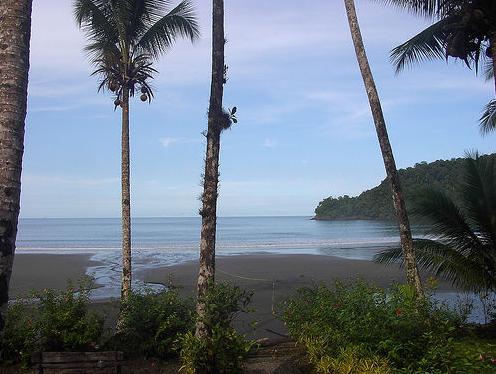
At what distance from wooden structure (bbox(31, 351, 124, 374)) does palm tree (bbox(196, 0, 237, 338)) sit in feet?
3.74

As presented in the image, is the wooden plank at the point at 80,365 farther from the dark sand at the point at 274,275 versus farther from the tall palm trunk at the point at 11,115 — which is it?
the dark sand at the point at 274,275

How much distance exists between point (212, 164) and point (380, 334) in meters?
2.83

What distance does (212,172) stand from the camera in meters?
6.36

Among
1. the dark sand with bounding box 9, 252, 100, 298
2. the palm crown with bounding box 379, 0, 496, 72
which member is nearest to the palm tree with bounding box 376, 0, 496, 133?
the palm crown with bounding box 379, 0, 496, 72

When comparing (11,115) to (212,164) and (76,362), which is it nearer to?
(212,164)

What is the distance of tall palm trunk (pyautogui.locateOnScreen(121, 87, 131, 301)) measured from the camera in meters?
9.27

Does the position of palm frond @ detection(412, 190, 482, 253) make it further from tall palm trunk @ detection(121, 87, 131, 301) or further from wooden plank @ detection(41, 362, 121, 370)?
wooden plank @ detection(41, 362, 121, 370)

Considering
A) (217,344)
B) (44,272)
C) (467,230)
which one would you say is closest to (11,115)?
(217,344)

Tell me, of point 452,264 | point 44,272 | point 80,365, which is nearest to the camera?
point 80,365

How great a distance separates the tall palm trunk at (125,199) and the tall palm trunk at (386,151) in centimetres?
463

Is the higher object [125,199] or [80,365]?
[125,199]

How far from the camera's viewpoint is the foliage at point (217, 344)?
5.62 meters

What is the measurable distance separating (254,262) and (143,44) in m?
18.8

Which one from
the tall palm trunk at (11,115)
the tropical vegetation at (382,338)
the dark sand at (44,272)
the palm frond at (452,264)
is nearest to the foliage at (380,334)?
the tropical vegetation at (382,338)
